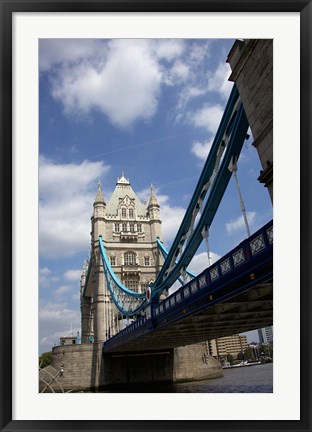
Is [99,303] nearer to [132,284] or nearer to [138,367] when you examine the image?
[132,284]

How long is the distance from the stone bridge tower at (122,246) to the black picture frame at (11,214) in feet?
120

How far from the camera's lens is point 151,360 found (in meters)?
36.1

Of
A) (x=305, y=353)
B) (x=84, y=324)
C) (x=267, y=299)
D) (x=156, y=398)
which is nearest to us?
(x=305, y=353)

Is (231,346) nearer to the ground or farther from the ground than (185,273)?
nearer to the ground

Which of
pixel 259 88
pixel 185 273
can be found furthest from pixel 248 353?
pixel 259 88

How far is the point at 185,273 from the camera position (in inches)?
684

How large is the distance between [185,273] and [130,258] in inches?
1150

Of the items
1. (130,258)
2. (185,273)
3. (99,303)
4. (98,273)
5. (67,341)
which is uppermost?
(130,258)

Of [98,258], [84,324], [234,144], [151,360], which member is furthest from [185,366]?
[234,144]

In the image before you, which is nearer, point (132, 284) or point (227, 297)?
point (227, 297)

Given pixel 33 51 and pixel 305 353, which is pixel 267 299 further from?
pixel 33 51

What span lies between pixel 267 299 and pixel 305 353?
7.46m

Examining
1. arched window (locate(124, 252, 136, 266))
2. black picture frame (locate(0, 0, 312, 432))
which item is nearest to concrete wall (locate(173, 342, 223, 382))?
arched window (locate(124, 252, 136, 266))

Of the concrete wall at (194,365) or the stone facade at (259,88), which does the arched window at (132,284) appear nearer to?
the concrete wall at (194,365)
